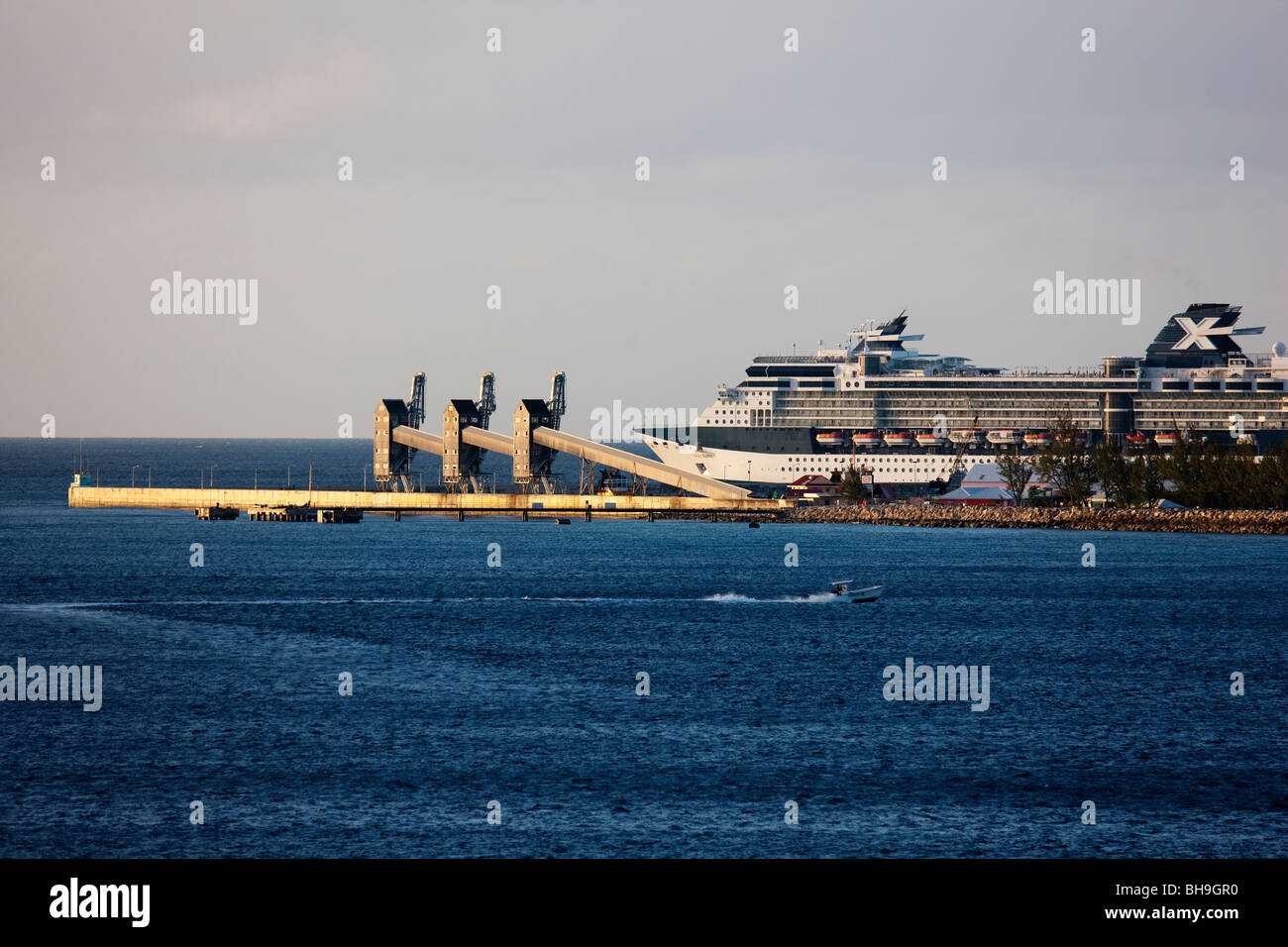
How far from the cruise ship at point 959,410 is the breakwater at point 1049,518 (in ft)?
56.6

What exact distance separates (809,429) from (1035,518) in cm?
3319

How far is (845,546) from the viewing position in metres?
105

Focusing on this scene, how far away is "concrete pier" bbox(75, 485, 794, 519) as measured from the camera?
135 meters

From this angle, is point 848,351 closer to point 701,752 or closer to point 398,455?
point 398,455

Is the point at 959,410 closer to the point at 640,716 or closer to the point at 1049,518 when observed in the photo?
the point at 1049,518

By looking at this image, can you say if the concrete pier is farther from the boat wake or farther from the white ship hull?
the boat wake

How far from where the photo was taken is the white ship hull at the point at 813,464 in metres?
148

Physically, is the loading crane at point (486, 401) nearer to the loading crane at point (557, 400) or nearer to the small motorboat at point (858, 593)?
the loading crane at point (557, 400)

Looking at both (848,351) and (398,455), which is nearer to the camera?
(398,455)

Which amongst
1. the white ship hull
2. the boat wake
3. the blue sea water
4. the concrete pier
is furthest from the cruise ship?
the boat wake

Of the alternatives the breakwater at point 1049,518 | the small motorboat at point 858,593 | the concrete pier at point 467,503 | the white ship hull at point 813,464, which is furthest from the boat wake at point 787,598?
the white ship hull at point 813,464

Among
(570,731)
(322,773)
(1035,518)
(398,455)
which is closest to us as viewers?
(322,773)
